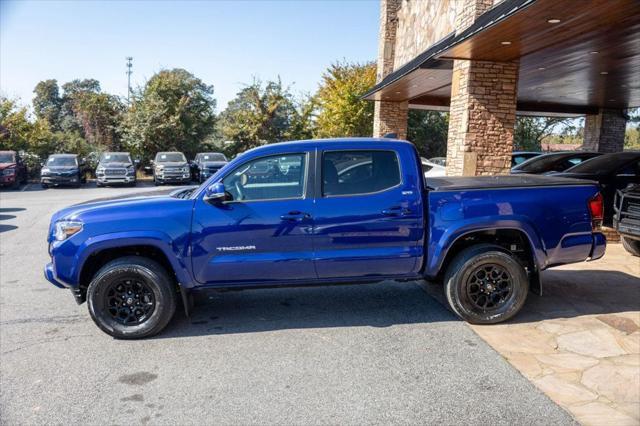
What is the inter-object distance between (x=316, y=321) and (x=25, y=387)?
104 inches

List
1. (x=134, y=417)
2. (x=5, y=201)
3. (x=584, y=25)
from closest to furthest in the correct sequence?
1. (x=134, y=417)
2. (x=584, y=25)
3. (x=5, y=201)

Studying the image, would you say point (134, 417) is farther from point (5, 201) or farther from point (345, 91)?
point (345, 91)

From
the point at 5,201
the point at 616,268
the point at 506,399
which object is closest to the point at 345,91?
the point at 5,201

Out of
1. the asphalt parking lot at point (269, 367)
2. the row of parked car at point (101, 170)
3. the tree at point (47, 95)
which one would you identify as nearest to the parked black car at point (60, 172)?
the row of parked car at point (101, 170)

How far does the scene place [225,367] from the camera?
4.09m

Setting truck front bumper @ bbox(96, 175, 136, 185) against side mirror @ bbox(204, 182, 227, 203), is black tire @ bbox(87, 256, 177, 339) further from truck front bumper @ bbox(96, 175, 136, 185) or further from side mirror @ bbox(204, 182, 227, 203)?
truck front bumper @ bbox(96, 175, 136, 185)

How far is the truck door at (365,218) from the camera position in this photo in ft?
15.7

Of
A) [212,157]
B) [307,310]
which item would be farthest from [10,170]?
[307,310]

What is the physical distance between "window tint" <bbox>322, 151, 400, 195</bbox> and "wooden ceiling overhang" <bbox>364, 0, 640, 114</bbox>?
354cm

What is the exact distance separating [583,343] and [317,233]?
269cm

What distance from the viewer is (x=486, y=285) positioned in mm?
5000

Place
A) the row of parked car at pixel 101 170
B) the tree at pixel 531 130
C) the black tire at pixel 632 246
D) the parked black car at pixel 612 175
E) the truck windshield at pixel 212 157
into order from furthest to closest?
the tree at pixel 531 130, the truck windshield at pixel 212 157, the row of parked car at pixel 101 170, the parked black car at pixel 612 175, the black tire at pixel 632 246

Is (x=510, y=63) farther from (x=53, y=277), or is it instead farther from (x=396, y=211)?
(x=53, y=277)

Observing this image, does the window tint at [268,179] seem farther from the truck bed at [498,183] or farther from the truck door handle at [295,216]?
the truck bed at [498,183]
